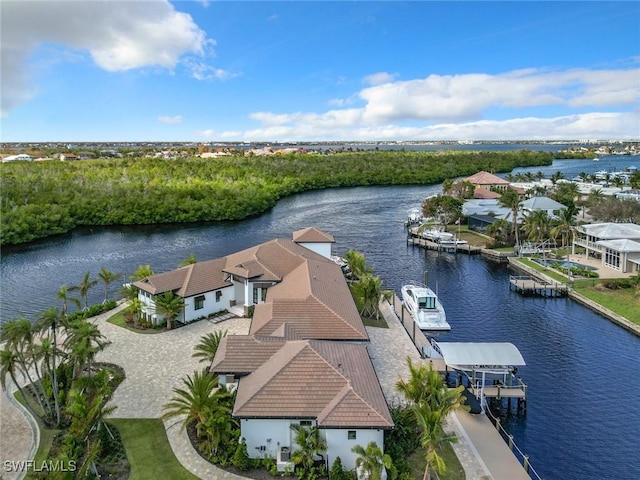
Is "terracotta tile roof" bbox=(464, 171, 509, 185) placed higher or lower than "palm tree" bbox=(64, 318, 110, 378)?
higher

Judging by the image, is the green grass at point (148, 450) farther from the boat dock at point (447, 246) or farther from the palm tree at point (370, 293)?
the boat dock at point (447, 246)

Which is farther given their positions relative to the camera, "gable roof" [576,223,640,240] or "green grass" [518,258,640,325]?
"gable roof" [576,223,640,240]

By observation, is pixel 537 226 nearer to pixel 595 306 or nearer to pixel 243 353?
pixel 595 306

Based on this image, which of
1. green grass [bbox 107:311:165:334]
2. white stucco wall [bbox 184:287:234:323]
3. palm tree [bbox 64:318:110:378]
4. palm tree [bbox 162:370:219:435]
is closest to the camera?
palm tree [bbox 162:370:219:435]

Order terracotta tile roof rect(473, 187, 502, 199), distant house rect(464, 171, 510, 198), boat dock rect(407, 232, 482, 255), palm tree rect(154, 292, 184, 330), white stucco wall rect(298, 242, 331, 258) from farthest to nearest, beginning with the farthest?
distant house rect(464, 171, 510, 198) → terracotta tile roof rect(473, 187, 502, 199) → boat dock rect(407, 232, 482, 255) → white stucco wall rect(298, 242, 331, 258) → palm tree rect(154, 292, 184, 330)

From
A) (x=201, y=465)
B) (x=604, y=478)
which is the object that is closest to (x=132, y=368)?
(x=201, y=465)

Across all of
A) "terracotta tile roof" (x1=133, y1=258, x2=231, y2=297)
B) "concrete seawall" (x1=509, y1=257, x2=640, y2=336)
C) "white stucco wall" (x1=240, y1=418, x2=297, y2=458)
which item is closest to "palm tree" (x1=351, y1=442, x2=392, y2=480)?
"white stucco wall" (x1=240, y1=418, x2=297, y2=458)

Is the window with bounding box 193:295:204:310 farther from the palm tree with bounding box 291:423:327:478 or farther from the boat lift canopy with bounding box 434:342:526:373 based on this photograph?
the palm tree with bounding box 291:423:327:478

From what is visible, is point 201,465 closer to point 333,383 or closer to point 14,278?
point 333,383
